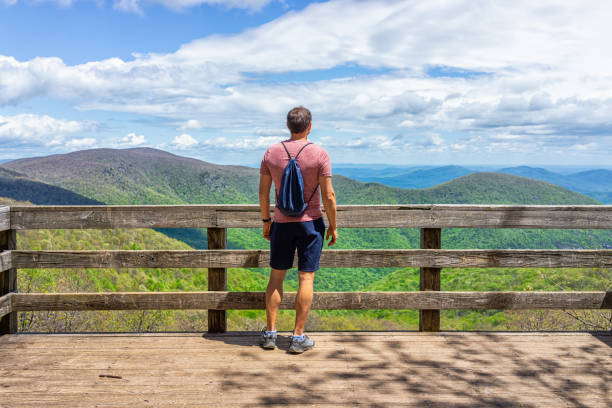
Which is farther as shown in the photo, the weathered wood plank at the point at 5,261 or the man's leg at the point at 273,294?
the weathered wood plank at the point at 5,261

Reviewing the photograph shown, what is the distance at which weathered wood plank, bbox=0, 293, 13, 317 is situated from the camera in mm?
4082

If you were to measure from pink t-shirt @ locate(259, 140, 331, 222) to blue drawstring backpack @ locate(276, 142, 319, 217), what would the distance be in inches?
1.7

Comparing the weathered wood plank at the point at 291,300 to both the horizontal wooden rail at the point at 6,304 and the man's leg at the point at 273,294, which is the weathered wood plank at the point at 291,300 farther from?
the man's leg at the point at 273,294

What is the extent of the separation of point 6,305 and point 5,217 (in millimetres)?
784

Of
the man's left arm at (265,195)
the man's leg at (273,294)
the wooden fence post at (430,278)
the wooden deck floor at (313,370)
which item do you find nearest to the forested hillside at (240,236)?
the wooden fence post at (430,278)

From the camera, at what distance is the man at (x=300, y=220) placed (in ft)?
11.5

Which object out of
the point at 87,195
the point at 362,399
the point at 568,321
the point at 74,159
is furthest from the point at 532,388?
the point at 74,159

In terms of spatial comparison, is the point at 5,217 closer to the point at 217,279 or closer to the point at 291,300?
the point at 217,279

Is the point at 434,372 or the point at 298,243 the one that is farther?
the point at 298,243

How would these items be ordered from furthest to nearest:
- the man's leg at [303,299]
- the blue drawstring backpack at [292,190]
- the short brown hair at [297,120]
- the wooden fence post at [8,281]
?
the wooden fence post at [8,281]
the man's leg at [303,299]
the short brown hair at [297,120]
the blue drawstring backpack at [292,190]

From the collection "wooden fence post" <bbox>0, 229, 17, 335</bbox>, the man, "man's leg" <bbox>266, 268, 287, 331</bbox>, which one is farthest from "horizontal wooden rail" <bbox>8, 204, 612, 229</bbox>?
"man's leg" <bbox>266, 268, 287, 331</bbox>

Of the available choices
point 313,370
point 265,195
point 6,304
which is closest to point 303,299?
point 313,370

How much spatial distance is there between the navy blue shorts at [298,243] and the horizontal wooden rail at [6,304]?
8.04ft

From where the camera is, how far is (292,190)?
3479 mm
